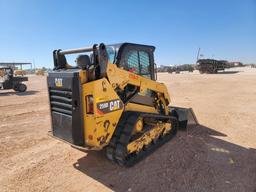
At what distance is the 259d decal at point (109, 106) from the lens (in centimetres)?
348

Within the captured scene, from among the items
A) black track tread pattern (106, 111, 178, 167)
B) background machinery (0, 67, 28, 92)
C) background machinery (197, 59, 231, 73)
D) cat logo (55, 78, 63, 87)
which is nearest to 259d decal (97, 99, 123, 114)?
black track tread pattern (106, 111, 178, 167)

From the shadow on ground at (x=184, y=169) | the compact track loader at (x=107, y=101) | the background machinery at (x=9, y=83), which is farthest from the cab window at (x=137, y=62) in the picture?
the background machinery at (x=9, y=83)

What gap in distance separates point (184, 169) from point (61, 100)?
2709mm

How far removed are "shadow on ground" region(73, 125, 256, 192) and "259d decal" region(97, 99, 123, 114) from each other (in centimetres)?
126

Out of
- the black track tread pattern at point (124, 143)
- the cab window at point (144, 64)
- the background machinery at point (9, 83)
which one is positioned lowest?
the black track tread pattern at point (124, 143)

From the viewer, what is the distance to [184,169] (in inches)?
158

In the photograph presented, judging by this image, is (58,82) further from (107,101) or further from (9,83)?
(9,83)

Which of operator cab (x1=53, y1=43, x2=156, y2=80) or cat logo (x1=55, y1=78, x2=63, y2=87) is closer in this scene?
operator cab (x1=53, y1=43, x2=156, y2=80)

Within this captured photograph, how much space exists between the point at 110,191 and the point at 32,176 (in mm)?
1592

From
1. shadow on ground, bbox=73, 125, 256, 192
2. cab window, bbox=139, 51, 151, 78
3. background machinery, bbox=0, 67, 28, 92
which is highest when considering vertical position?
cab window, bbox=139, 51, 151, 78

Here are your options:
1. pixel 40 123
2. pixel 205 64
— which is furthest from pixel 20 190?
pixel 205 64

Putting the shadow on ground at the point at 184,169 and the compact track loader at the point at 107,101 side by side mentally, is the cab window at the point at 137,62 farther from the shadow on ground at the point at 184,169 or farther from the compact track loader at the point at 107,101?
the shadow on ground at the point at 184,169

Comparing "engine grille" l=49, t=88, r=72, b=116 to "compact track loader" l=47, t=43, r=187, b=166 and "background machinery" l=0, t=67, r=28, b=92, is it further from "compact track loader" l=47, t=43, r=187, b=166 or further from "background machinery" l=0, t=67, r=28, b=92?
"background machinery" l=0, t=67, r=28, b=92

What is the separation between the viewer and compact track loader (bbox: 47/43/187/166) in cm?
348
